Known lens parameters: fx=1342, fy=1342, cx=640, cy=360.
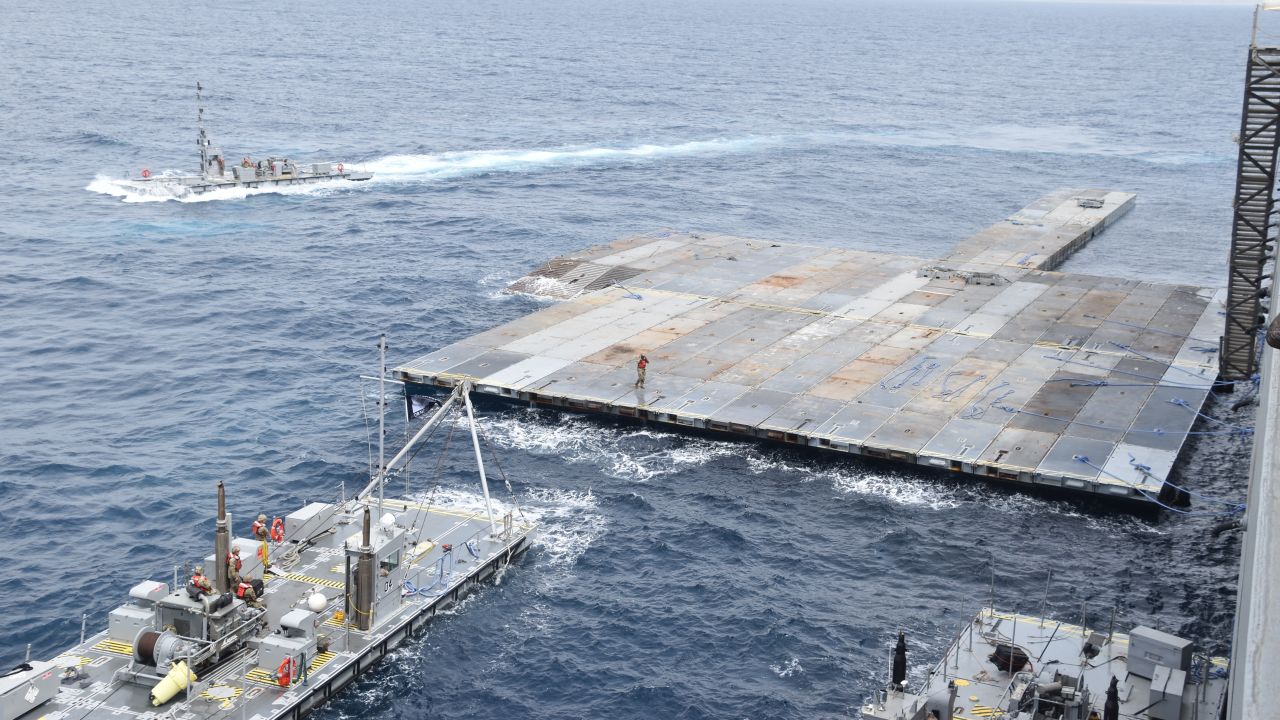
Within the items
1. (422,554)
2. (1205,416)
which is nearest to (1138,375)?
(1205,416)

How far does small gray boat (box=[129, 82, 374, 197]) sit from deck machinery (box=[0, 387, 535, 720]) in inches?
3901

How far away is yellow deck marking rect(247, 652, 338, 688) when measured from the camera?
57.6 m

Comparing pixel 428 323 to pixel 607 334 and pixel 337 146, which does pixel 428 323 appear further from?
pixel 337 146

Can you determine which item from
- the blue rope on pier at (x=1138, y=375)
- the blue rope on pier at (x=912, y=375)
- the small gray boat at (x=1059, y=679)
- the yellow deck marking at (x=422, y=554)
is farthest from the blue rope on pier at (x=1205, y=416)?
the yellow deck marking at (x=422, y=554)

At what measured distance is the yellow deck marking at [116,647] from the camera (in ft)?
195

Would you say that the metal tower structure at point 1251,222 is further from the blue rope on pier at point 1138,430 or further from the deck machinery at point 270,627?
the deck machinery at point 270,627

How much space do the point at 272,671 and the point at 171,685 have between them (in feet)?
14.9

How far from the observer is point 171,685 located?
2167 inches

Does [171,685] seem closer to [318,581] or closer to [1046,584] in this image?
[318,581]

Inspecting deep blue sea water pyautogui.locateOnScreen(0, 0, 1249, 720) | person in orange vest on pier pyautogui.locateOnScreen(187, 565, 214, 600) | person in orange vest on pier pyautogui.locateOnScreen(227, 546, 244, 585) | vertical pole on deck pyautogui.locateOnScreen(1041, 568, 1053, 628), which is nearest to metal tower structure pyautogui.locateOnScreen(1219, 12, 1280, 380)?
deep blue sea water pyautogui.locateOnScreen(0, 0, 1249, 720)

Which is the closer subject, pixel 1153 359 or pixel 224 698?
pixel 224 698

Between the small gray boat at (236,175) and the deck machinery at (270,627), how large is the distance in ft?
325

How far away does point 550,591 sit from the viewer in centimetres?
6869

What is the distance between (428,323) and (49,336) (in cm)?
2978
